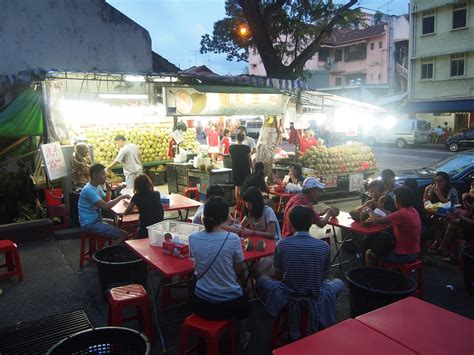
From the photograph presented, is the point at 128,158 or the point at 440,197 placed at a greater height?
the point at 128,158

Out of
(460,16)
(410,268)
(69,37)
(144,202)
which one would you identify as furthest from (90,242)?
(460,16)

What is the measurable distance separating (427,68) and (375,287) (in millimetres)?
28506

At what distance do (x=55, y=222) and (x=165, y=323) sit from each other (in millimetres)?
4982

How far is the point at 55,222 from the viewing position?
8.66 m

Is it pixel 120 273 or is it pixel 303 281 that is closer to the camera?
pixel 303 281

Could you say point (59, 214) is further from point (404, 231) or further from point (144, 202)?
point (404, 231)

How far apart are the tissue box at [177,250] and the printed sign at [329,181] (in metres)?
7.47

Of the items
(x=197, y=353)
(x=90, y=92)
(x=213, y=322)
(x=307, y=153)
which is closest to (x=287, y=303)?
(x=213, y=322)

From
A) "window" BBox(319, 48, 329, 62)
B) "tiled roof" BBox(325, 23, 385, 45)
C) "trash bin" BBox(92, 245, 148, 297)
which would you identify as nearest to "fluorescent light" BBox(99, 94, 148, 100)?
"trash bin" BBox(92, 245, 148, 297)

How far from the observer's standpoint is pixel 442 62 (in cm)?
2783

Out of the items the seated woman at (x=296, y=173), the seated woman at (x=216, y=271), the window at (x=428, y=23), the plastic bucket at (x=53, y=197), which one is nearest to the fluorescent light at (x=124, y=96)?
the plastic bucket at (x=53, y=197)

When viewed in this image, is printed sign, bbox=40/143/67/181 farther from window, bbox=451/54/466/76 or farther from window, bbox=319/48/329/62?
window, bbox=319/48/329/62

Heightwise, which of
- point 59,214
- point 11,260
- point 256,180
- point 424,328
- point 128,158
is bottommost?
point 11,260

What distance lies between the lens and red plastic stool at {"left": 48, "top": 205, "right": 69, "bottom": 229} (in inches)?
328
